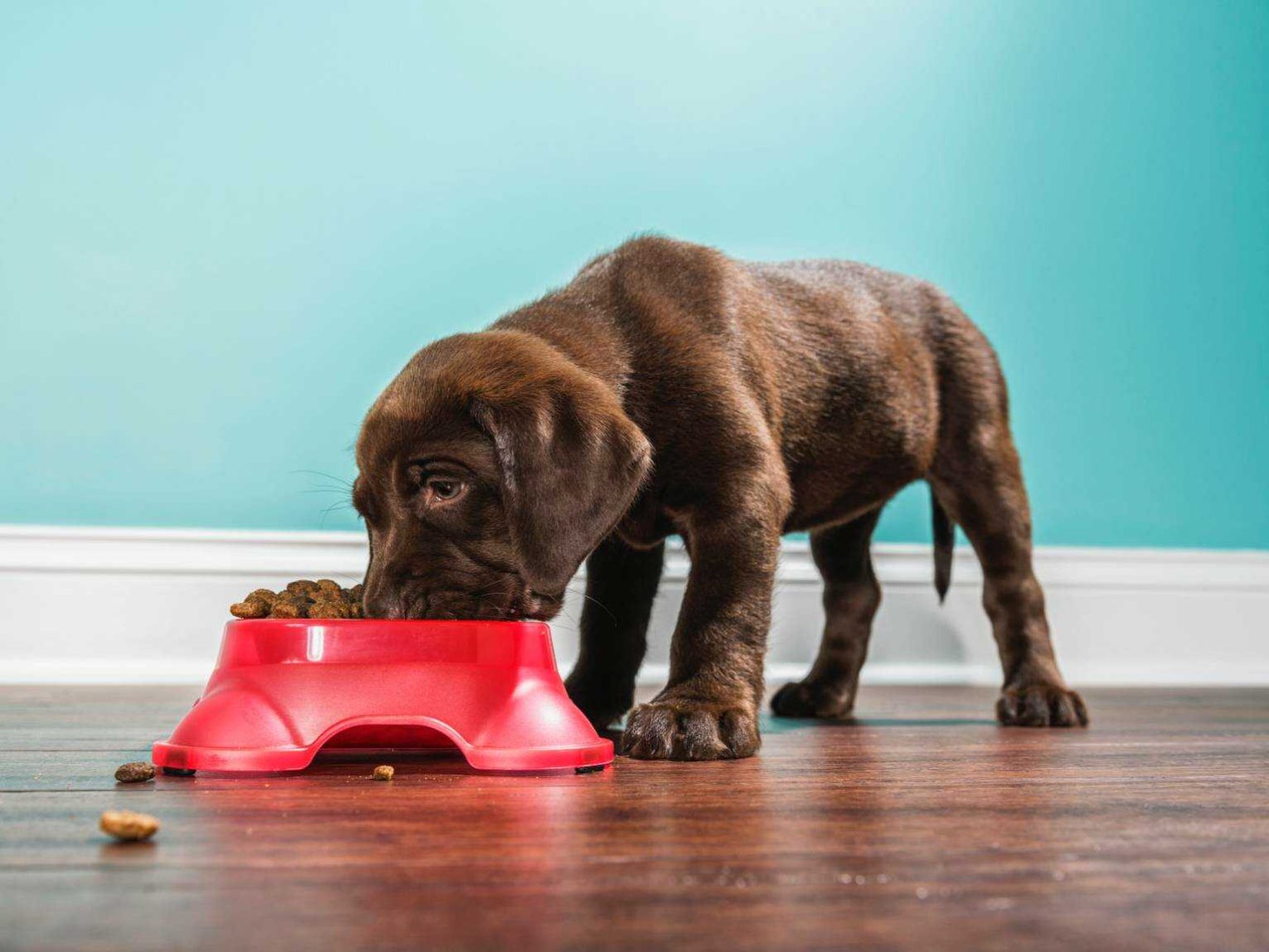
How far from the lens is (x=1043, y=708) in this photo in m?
2.51

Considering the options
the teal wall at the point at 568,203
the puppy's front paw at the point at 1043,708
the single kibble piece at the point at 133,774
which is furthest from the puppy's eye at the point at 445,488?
the teal wall at the point at 568,203

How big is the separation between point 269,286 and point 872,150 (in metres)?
1.91

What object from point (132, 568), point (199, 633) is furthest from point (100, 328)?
point (199, 633)

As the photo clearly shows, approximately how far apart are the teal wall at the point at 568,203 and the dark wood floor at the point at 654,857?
5.75 feet

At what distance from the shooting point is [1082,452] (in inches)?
152

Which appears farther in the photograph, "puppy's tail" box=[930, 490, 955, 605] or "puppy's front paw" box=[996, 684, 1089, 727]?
"puppy's tail" box=[930, 490, 955, 605]

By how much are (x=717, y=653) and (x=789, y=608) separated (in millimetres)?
1787

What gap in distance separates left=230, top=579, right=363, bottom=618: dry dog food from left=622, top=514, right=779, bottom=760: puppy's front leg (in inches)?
18.4

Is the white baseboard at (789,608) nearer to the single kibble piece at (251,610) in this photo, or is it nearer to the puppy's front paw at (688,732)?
the single kibble piece at (251,610)

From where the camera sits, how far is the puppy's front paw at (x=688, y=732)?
5.74ft

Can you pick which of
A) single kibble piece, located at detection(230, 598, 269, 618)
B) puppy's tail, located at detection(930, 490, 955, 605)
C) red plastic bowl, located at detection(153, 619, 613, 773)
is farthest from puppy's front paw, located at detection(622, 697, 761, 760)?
puppy's tail, located at detection(930, 490, 955, 605)

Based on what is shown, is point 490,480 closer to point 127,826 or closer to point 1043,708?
point 127,826

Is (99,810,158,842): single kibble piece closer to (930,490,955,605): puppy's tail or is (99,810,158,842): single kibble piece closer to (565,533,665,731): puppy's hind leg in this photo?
(565,533,665,731): puppy's hind leg

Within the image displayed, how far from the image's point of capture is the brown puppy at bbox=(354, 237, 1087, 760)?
1.79 meters
